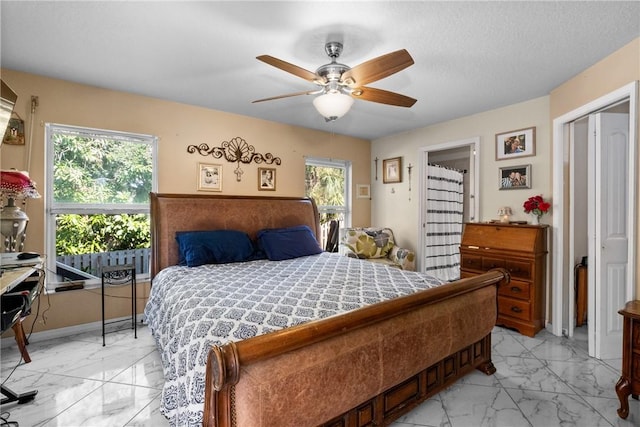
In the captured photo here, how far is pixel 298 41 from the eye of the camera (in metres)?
2.17

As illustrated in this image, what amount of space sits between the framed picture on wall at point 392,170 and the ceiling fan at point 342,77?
2.53m

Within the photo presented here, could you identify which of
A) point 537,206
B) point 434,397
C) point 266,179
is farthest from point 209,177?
point 537,206

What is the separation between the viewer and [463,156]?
5.43m

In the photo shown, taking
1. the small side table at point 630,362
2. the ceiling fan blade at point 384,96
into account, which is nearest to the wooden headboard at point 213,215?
the ceiling fan blade at point 384,96

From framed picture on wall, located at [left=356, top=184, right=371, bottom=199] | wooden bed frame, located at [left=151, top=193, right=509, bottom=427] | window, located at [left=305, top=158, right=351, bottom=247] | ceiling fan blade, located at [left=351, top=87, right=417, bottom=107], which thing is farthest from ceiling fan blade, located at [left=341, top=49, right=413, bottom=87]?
framed picture on wall, located at [left=356, top=184, right=371, bottom=199]

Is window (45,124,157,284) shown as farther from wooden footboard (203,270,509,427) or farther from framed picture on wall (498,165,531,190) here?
framed picture on wall (498,165,531,190)

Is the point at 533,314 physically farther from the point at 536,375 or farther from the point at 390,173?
the point at 390,173

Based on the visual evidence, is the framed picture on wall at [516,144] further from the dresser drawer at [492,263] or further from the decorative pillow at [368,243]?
the decorative pillow at [368,243]

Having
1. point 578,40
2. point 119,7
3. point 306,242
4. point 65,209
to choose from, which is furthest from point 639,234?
point 65,209

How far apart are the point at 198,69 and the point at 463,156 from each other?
458cm

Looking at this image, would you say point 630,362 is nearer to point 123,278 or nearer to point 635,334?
point 635,334

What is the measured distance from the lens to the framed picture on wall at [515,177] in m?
3.33

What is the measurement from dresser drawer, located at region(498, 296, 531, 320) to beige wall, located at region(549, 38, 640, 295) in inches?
38.0

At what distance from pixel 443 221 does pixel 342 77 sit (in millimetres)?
3572
